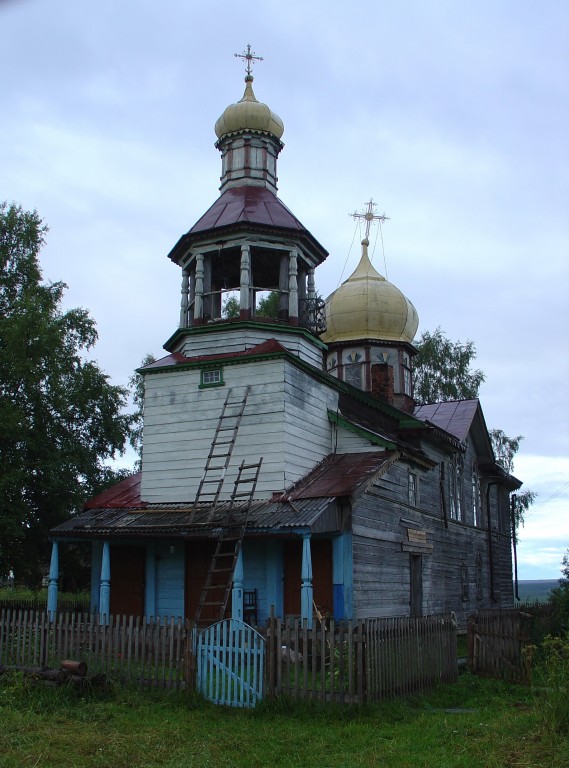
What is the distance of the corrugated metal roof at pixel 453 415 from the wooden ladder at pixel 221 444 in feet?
36.8

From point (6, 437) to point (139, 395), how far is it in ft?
44.1

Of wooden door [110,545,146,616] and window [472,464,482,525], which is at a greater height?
window [472,464,482,525]

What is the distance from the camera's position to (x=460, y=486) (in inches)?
1067

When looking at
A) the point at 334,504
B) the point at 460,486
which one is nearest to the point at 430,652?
the point at 334,504

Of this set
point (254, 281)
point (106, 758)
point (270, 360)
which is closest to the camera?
point (106, 758)

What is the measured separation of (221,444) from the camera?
17.2 meters

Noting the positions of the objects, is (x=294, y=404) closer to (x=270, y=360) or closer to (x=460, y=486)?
(x=270, y=360)

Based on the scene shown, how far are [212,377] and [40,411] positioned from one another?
38.1 ft

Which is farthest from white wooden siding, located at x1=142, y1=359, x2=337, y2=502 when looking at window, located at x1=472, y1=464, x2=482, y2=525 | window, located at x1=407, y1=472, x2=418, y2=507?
window, located at x1=472, y1=464, x2=482, y2=525

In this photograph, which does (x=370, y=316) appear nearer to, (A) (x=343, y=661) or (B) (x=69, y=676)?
(A) (x=343, y=661)

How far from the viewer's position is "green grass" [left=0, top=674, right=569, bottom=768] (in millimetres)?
8047

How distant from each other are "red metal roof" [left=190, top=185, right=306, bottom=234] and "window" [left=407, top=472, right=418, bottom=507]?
276 inches

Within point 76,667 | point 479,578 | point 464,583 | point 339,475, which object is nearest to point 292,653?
point 76,667

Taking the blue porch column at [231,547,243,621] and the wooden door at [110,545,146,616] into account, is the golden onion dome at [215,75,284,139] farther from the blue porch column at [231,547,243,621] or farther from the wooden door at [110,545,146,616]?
the blue porch column at [231,547,243,621]
